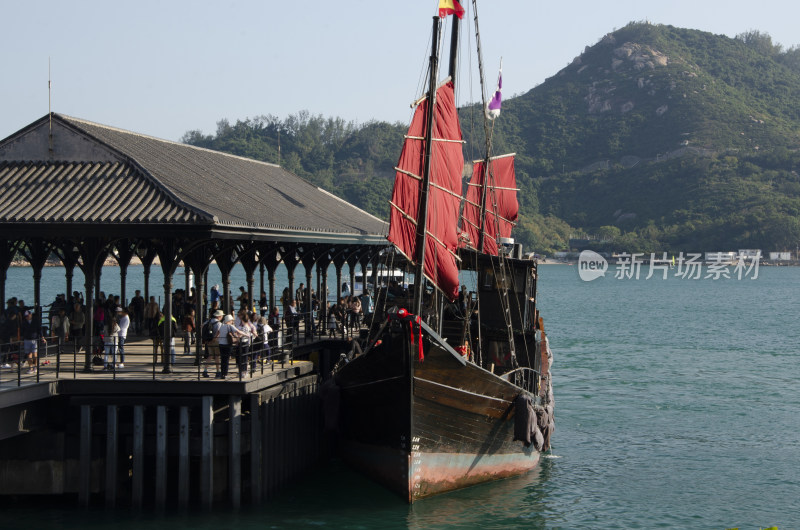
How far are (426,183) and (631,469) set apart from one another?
1105 centimetres

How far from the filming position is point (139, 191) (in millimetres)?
21859

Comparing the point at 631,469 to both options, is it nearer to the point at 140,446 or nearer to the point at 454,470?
the point at 454,470

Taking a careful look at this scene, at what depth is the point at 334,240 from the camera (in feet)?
91.9

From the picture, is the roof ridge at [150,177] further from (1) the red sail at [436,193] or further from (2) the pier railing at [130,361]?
(1) the red sail at [436,193]

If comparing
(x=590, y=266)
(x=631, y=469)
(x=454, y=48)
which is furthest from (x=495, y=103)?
(x=590, y=266)

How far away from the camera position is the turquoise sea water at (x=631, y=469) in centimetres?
2178

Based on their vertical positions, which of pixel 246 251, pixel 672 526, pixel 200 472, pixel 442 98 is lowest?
pixel 672 526

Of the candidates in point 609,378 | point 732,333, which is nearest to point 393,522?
point 609,378

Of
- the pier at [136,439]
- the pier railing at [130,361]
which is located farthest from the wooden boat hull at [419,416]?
the pier at [136,439]

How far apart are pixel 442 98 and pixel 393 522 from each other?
9809 millimetres

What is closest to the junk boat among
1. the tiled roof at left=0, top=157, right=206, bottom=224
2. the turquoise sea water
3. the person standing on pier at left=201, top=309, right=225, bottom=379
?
the turquoise sea water

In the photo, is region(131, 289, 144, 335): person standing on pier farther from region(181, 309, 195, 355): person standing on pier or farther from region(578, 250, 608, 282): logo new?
region(578, 250, 608, 282): logo new

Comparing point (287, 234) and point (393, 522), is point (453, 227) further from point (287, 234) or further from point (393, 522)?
point (393, 522)

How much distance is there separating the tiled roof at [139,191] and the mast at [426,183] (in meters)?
3.61
